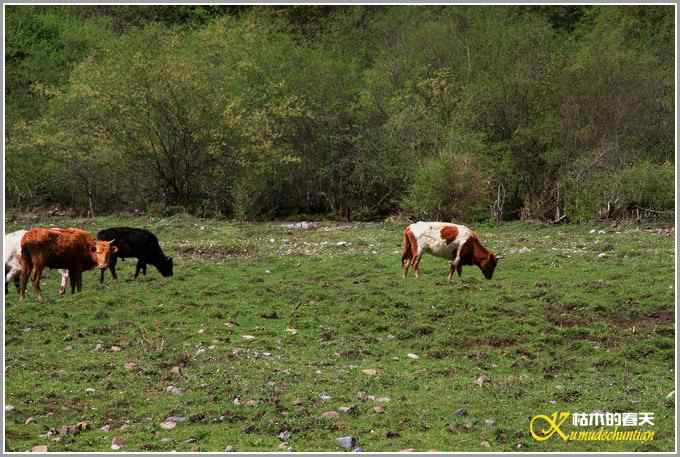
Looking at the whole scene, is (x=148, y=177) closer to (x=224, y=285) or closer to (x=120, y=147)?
(x=120, y=147)

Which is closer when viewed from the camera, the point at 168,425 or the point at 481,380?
the point at 168,425

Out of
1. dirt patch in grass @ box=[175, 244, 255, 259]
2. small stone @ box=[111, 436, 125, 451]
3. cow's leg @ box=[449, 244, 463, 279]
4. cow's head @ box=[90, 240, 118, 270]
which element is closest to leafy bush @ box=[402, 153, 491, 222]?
dirt patch in grass @ box=[175, 244, 255, 259]

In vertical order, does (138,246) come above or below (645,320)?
above

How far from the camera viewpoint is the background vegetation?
1256 inches

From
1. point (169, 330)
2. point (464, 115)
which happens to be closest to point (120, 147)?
point (464, 115)

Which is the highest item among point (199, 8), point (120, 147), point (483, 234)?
point (199, 8)

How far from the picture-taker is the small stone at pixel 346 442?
9789 mm

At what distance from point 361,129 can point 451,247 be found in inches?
695

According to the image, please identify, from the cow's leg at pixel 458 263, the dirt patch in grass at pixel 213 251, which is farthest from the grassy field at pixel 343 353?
the dirt patch in grass at pixel 213 251

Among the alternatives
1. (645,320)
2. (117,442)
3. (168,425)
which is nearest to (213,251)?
(645,320)

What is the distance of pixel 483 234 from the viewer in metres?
26.7

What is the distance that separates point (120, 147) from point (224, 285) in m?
15.8

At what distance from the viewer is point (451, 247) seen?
1884 cm

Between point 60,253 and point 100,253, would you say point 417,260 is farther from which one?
point 60,253
